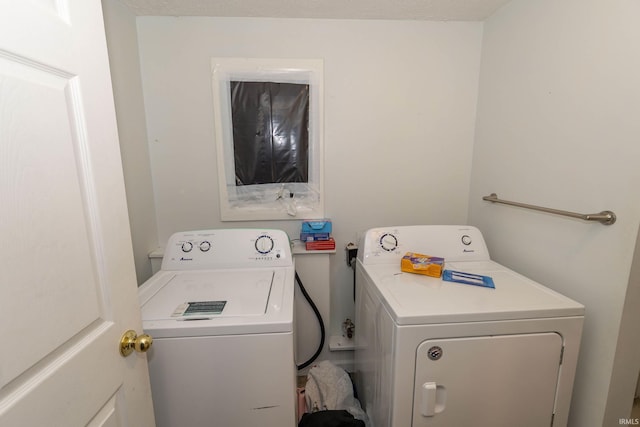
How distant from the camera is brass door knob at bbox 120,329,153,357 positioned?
0.75 m

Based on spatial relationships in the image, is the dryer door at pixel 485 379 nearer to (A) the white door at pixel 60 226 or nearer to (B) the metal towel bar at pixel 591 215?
(B) the metal towel bar at pixel 591 215

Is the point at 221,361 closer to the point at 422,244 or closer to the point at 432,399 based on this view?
the point at 432,399

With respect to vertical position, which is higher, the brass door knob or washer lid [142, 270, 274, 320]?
the brass door knob

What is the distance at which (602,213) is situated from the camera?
3.40 ft

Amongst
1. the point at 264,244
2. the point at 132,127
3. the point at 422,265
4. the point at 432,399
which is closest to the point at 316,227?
the point at 264,244

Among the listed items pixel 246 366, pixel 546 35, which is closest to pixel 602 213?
pixel 546 35

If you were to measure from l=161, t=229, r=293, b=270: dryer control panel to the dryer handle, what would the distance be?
2.75 ft

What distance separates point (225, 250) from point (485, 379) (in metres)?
1.30

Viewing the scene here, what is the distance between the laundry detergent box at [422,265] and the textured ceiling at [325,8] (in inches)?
54.6

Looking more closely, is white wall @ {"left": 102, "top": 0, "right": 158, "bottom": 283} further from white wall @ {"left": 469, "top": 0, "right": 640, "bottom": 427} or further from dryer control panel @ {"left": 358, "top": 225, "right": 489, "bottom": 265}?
white wall @ {"left": 469, "top": 0, "right": 640, "bottom": 427}

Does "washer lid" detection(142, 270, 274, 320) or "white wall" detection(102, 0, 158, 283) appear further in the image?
"white wall" detection(102, 0, 158, 283)

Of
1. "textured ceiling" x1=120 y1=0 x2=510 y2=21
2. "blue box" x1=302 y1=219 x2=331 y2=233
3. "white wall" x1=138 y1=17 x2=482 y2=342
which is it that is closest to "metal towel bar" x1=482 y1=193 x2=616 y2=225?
"white wall" x1=138 y1=17 x2=482 y2=342

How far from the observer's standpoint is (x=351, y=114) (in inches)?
68.7

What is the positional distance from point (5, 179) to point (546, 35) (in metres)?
1.97
